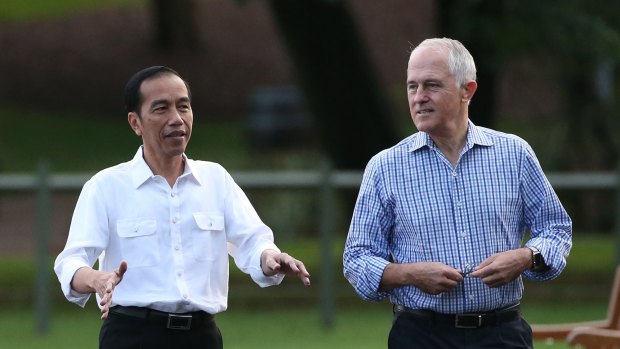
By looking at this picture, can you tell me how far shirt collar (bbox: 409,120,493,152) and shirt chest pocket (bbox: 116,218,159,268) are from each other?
105 cm

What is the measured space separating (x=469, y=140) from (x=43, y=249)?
9.59 metres

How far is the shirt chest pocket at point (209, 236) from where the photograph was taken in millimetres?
5773

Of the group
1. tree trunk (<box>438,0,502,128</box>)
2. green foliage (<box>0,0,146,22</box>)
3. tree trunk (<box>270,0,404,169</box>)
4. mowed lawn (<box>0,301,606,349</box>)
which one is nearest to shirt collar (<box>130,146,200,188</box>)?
mowed lawn (<box>0,301,606,349</box>)

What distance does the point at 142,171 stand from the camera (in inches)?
230

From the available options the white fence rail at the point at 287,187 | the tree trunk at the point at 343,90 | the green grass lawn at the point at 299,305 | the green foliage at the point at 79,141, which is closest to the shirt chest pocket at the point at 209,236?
the green grass lawn at the point at 299,305

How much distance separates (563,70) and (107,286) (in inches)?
521

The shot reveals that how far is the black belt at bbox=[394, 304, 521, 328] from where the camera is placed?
5.55 meters

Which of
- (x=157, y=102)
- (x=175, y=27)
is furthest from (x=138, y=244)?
(x=175, y=27)

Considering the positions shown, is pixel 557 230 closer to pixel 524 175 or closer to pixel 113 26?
pixel 524 175

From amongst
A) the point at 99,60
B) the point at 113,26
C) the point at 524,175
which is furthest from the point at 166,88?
the point at 113,26

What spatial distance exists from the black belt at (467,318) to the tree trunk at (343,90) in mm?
11563

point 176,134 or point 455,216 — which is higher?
point 176,134

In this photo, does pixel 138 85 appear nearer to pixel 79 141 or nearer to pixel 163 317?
pixel 163 317

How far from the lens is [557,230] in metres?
5.64
